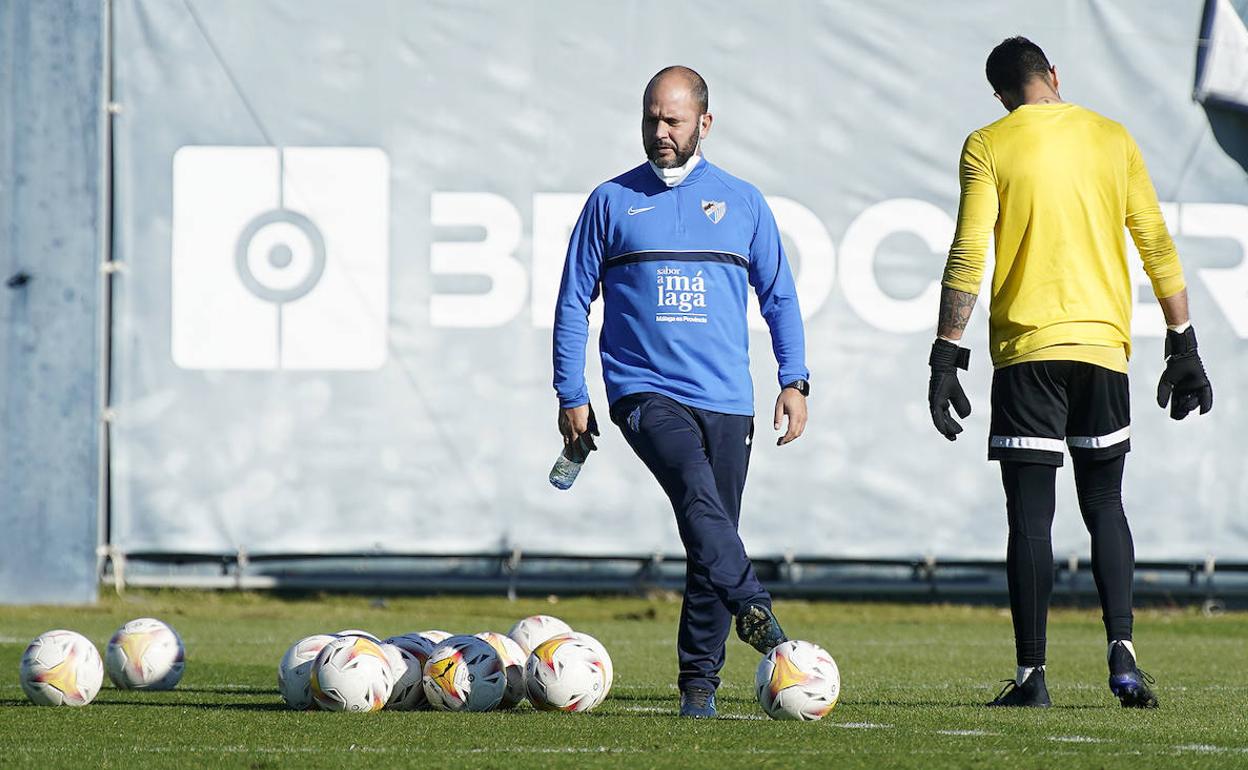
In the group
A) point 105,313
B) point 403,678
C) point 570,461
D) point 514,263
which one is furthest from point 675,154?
point 105,313

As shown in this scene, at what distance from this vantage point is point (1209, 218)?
11305mm

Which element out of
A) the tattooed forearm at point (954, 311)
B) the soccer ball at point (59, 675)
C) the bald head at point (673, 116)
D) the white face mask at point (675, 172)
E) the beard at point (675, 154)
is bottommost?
the soccer ball at point (59, 675)

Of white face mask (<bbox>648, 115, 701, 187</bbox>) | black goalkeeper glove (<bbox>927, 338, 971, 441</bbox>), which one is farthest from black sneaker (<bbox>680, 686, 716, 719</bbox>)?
white face mask (<bbox>648, 115, 701, 187</bbox>)

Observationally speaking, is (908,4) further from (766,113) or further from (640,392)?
(640,392)

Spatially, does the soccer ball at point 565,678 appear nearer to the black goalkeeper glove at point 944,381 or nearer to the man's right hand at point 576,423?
the man's right hand at point 576,423

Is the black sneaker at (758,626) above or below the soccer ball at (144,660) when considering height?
above

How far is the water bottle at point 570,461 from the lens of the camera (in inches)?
202

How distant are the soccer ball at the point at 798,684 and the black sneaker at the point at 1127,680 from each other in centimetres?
96

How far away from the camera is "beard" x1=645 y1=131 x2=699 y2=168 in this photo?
514 cm

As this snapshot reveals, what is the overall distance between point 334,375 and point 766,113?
3238 millimetres

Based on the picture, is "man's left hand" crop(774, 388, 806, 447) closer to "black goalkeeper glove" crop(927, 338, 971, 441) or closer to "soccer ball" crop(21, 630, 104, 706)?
"black goalkeeper glove" crop(927, 338, 971, 441)

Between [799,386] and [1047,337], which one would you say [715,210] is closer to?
[799,386]

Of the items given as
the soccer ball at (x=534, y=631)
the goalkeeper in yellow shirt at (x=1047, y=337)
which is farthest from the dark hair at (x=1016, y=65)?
the soccer ball at (x=534, y=631)

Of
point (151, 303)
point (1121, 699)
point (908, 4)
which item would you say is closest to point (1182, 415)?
point (1121, 699)
